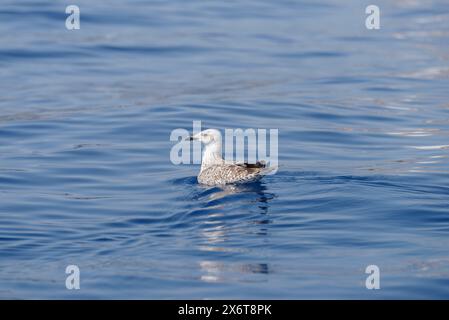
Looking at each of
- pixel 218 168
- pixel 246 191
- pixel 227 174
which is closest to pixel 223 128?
pixel 218 168

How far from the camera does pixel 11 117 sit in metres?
21.3

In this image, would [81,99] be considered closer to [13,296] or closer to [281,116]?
[281,116]

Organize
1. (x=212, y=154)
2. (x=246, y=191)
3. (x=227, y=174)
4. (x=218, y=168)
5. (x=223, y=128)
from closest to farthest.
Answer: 1. (x=246, y=191)
2. (x=227, y=174)
3. (x=218, y=168)
4. (x=212, y=154)
5. (x=223, y=128)

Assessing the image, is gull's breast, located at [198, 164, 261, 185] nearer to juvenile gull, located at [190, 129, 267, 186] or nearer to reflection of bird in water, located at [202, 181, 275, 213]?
juvenile gull, located at [190, 129, 267, 186]

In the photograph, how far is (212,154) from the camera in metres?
16.6

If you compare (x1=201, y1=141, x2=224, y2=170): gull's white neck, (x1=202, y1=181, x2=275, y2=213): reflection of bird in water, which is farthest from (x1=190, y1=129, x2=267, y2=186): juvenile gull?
(x1=202, y1=181, x2=275, y2=213): reflection of bird in water

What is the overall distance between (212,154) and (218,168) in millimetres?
704

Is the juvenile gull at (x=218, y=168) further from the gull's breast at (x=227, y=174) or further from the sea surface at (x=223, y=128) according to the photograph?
the sea surface at (x=223, y=128)

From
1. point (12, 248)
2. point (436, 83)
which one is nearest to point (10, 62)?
point (436, 83)

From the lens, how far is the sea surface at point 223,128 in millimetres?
12055

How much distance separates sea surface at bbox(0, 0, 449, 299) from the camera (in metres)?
12.1

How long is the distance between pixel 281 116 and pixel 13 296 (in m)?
11.3

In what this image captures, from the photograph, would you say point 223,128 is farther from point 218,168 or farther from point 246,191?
point 246,191

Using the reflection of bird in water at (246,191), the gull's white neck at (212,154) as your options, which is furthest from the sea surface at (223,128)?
the gull's white neck at (212,154)
